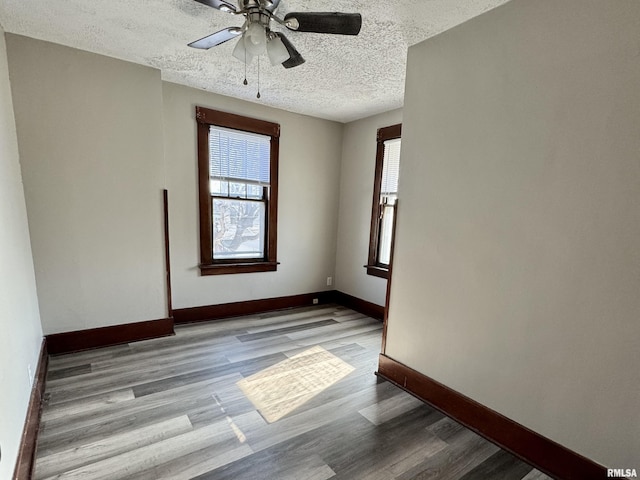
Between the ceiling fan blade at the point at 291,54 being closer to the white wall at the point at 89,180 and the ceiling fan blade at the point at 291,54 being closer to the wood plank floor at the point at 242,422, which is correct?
the white wall at the point at 89,180

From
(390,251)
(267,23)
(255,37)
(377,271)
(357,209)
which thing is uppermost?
(267,23)

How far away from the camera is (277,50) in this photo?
1747 mm

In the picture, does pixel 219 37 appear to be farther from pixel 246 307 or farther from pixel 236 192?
pixel 246 307

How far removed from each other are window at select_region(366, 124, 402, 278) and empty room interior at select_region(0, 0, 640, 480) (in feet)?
0.69

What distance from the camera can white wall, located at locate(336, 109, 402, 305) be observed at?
12.8 feet

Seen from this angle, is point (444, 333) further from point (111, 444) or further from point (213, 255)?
point (213, 255)

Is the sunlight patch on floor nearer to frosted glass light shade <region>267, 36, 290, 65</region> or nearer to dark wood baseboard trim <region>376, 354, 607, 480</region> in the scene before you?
dark wood baseboard trim <region>376, 354, 607, 480</region>

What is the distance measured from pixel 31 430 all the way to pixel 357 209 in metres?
3.56

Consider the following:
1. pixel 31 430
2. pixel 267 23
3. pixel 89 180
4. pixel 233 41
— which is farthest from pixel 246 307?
pixel 267 23

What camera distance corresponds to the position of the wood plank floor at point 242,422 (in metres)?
1.59

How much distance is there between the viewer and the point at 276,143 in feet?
12.4

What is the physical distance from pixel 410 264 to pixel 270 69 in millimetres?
2049

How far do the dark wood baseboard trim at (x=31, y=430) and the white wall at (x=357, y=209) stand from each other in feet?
10.5

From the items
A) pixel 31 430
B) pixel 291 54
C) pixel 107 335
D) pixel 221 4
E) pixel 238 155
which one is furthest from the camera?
pixel 238 155
